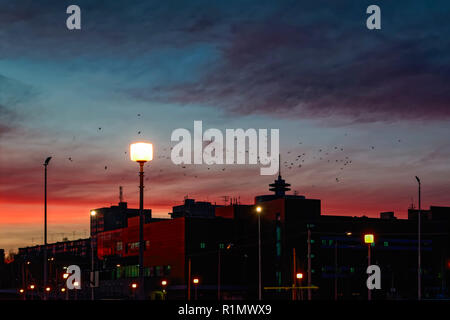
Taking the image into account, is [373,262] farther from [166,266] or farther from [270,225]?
[166,266]

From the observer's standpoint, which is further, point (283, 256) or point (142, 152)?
point (283, 256)

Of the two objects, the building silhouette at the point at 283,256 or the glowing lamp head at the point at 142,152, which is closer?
the glowing lamp head at the point at 142,152

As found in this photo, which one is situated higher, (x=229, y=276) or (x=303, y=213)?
(x=303, y=213)

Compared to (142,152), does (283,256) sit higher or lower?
lower

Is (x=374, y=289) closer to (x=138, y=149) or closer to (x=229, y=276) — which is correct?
(x=229, y=276)

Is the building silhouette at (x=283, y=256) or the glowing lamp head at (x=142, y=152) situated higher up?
the glowing lamp head at (x=142, y=152)

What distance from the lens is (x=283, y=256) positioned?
543ft

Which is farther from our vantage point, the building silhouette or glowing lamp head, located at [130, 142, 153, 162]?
the building silhouette

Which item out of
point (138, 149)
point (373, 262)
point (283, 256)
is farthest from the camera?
point (373, 262)

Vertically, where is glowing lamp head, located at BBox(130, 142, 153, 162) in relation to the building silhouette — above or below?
above
